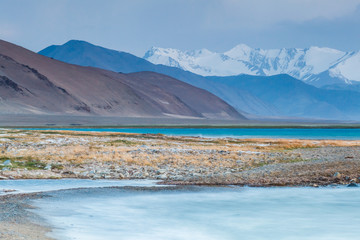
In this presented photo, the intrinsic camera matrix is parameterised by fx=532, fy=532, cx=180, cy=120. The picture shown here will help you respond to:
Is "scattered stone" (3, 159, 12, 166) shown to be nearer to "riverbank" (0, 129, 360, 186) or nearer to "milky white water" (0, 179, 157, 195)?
"riverbank" (0, 129, 360, 186)

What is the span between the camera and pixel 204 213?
65.3 ft

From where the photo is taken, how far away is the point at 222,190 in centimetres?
2408

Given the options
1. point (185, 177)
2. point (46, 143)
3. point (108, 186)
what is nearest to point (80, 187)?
point (108, 186)

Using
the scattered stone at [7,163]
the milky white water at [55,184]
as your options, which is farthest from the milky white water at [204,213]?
the scattered stone at [7,163]

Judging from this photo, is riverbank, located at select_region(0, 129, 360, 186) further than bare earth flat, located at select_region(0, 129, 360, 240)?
Yes

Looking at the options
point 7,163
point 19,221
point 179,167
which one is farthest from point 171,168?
point 19,221

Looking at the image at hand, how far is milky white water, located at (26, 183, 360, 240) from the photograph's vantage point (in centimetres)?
1681

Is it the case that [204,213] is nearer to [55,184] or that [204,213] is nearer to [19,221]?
[19,221]

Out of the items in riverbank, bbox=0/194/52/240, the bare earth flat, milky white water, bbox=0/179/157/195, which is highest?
the bare earth flat

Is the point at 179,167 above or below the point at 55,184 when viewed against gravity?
above

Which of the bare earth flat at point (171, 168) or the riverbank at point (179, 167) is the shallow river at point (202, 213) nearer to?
the bare earth flat at point (171, 168)

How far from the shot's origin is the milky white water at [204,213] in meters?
16.8

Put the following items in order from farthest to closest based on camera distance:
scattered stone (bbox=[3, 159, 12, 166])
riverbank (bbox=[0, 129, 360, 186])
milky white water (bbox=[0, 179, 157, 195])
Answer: scattered stone (bbox=[3, 159, 12, 166]) → riverbank (bbox=[0, 129, 360, 186]) → milky white water (bbox=[0, 179, 157, 195])

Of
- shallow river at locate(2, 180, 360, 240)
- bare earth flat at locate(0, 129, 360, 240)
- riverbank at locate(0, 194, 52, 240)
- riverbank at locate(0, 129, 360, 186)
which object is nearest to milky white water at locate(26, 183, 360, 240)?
shallow river at locate(2, 180, 360, 240)
